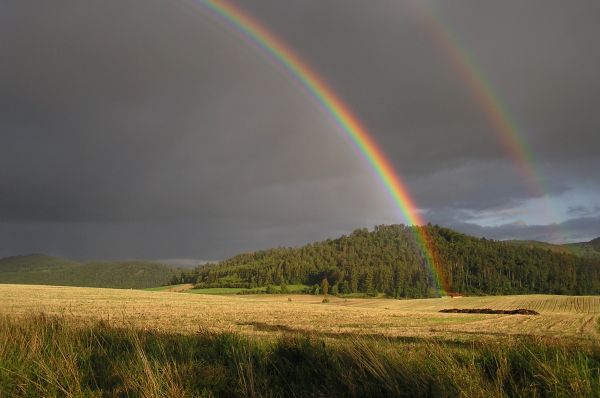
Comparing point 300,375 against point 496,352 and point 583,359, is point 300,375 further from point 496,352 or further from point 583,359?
point 583,359

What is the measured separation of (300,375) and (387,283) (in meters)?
160

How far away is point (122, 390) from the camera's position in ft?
18.6

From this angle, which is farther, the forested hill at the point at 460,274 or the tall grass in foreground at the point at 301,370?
the forested hill at the point at 460,274

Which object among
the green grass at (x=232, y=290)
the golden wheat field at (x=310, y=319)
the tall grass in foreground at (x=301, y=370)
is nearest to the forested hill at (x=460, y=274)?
the green grass at (x=232, y=290)

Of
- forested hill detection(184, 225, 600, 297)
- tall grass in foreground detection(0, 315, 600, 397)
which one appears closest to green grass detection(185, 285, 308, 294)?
forested hill detection(184, 225, 600, 297)

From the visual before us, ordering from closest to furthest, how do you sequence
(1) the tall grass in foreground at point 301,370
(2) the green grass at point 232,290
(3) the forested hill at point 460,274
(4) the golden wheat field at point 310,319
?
(1) the tall grass in foreground at point 301,370, (4) the golden wheat field at point 310,319, (2) the green grass at point 232,290, (3) the forested hill at point 460,274

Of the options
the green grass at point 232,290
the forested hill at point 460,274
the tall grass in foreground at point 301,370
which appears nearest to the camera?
the tall grass in foreground at point 301,370

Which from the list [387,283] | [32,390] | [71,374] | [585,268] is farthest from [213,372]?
[585,268]

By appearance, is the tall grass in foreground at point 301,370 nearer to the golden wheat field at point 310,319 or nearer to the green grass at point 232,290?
the golden wheat field at point 310,319

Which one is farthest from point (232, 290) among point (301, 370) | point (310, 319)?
point (301, 370)

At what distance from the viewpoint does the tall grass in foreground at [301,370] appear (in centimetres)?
513

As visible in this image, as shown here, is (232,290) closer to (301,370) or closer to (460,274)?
(460,274)

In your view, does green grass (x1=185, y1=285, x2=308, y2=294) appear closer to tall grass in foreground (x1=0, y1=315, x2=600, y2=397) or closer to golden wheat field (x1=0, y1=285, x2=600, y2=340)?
golden wheat field (x1=0, y1=285, x2=600, y2=340)

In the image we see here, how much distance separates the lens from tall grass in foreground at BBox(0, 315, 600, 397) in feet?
16.8
